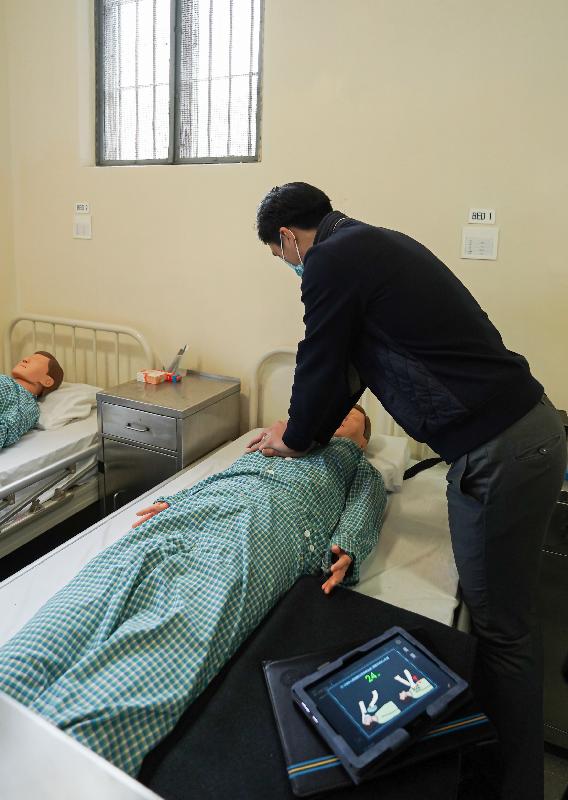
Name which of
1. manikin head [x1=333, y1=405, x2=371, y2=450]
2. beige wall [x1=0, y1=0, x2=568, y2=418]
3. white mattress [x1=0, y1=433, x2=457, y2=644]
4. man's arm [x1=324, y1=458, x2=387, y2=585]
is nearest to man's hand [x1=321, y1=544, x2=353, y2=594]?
man's arm [x1=324, y1=458, x2=387, y2=585]

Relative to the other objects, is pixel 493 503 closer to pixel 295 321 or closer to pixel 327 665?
pixel 327 665

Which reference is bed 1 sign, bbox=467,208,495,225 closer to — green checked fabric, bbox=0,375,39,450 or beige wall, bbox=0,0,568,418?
beige wall, bbox=0,0,568,418

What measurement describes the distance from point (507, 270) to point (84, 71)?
228cm

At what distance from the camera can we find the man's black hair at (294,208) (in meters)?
1.53

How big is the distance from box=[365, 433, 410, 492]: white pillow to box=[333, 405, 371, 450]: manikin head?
0.07 m

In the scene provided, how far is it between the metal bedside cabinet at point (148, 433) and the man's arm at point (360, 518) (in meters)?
0.83

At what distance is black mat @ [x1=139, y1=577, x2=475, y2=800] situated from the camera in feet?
2.90

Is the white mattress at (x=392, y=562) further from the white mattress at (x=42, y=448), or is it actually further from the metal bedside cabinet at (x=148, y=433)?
the white mattress at (x=42, y=448)

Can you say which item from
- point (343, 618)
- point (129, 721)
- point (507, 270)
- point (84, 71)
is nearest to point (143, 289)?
point (84, 71)

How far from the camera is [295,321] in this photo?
2.59m

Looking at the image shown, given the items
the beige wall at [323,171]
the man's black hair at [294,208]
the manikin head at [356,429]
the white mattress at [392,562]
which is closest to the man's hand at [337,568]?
the white mattress at [392,562]

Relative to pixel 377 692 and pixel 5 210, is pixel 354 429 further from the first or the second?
pixel 5 210

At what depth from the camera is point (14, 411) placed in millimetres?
2354

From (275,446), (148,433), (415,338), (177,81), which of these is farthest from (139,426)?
(177,81)
